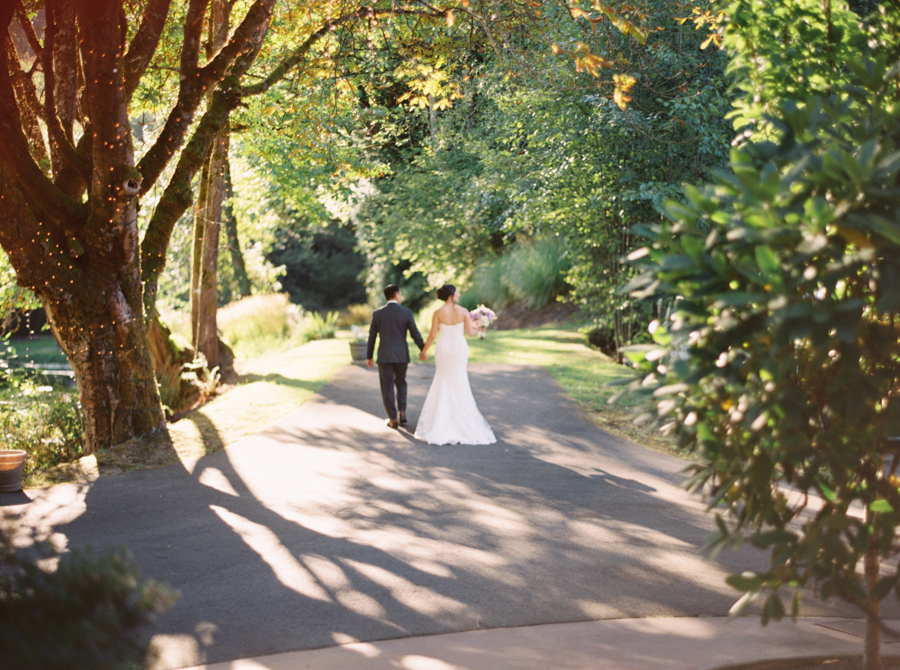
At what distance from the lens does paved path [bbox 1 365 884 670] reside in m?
5.17

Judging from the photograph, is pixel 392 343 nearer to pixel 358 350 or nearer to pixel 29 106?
pixel 29 106

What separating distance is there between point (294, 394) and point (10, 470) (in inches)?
245

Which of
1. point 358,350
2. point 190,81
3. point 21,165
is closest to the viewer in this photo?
point 21,165

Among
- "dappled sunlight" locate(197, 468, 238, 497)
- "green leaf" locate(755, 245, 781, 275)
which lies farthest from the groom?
"green leaf" locate(755, 245, 781, 275)

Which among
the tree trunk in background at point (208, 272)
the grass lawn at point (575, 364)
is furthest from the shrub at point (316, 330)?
the tree trunk in background at point (208, 272)

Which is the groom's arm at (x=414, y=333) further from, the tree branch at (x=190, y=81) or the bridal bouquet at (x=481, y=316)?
the tree branch at (x=190, y=81)

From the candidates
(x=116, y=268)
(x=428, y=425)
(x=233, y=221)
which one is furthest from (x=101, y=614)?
(x=233, y=221)

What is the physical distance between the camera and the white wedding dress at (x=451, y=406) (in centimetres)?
1111

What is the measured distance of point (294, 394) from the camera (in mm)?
14398

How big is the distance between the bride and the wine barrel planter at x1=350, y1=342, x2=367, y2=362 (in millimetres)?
6662

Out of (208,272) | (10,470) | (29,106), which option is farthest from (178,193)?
(208,272)

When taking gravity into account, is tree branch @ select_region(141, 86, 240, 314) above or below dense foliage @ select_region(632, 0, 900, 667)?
above

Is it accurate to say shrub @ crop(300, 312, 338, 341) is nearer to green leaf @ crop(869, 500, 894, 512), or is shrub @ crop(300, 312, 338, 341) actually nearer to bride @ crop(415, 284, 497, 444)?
bride @ crop(415, 284, 497, 444)

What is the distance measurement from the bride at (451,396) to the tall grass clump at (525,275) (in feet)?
48.2
